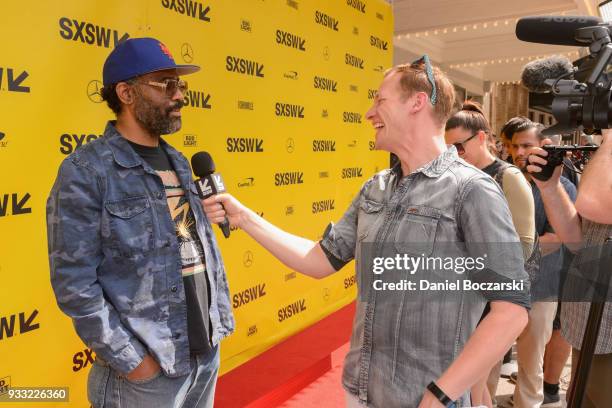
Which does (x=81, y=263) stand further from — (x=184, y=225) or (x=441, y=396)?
(x=441, y=396)

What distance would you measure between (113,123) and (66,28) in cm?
76

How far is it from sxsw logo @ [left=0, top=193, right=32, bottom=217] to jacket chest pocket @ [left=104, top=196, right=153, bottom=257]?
2.44ft

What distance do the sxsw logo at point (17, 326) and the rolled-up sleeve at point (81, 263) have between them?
2.33ft

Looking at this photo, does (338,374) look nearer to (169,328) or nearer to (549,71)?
(169,328)

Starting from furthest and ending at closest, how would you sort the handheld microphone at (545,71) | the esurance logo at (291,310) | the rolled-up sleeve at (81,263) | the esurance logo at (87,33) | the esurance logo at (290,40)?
the esurance logo at (291,310) → the esurance logo at (290,40) → the esurance logo at (87,33) → the rolled-up sleeve at (81,263) → the handheld microphone at (545,71)

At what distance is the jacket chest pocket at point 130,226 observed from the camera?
1.67 metres

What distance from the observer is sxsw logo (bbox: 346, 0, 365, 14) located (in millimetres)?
4977

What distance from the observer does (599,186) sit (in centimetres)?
133

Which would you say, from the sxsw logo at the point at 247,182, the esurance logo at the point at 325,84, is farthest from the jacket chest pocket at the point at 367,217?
the esurance logo at the point at 325,84

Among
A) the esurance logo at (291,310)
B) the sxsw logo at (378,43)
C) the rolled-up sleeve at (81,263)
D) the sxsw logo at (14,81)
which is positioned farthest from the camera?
the sxsw logo at (378,43)

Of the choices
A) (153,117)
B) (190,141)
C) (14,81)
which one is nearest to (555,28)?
(153,117)

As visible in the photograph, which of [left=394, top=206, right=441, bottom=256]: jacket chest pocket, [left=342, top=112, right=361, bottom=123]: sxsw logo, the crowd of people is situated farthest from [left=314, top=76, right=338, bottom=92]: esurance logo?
[left=394, top=206, right=441, bottom=256]: jacket chest pocket

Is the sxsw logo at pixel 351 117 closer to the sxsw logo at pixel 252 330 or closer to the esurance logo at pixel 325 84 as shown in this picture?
the esurance logo at pixel 325 84

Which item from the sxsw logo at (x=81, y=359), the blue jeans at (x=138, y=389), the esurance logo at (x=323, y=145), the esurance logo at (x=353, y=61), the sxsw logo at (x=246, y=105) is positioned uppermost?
the esurance logo at (x=353, y=61)
